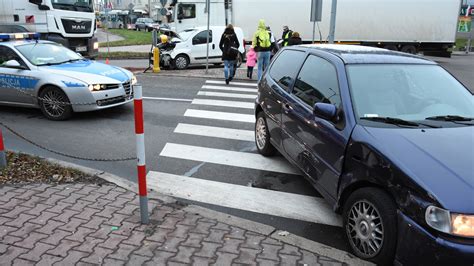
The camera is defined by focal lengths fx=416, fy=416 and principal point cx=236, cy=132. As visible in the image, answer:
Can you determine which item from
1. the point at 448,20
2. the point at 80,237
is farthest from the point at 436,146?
the point at 448,20

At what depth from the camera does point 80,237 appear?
3.59 m

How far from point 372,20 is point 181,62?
435 inches

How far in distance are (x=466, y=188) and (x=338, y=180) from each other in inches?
44.9

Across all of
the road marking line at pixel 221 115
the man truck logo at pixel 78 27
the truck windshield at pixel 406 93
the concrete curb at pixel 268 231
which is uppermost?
the man truck logo at pixel 78 27

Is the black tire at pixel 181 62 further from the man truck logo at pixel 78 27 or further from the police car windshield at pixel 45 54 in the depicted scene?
the police car windshield at pixel 45 54

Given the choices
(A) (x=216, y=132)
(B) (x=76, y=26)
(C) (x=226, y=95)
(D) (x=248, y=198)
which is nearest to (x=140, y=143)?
(D) (x=248, y=198)

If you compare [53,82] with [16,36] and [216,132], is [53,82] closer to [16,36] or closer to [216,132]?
[16,36]

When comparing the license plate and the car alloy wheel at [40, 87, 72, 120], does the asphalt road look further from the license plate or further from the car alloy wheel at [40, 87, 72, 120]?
the license plate

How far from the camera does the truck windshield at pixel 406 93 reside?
391 centimetres

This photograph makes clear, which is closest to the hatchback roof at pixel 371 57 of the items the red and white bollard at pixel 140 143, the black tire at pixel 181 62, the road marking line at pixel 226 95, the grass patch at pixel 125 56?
the red and white bollard at pixel 140 143

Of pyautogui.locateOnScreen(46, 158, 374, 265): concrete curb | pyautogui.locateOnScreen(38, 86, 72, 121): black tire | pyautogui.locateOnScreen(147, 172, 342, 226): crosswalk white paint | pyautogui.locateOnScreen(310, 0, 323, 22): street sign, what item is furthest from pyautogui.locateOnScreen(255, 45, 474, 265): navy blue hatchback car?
pyautogui.locateOnScreen(310, 0, 323, 22): street sign

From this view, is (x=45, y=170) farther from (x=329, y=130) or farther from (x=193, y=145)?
(x=329, y=130)

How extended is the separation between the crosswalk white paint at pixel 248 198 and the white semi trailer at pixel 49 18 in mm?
11425

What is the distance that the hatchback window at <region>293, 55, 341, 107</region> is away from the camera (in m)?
4.24
